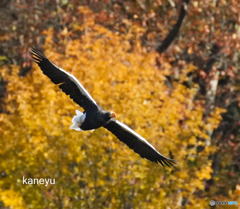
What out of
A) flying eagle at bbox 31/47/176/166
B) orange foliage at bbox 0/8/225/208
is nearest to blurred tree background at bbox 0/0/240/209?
orange foliage at bbox 0/8/225/208

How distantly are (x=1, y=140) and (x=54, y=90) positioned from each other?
64.3 inches

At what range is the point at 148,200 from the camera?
11.3 meters

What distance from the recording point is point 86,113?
870 cm

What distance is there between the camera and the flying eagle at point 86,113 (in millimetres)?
8509

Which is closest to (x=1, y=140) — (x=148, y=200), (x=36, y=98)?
(x=36, y=98)

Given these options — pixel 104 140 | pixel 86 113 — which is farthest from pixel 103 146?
pixel 86 113

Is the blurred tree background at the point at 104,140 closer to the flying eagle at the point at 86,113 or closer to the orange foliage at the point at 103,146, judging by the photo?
the orange foliage at the point at 103,146

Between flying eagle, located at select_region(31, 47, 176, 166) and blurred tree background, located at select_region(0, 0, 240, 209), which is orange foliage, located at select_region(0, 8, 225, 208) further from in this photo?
flying eagle, located at select_region(31, 47, 176, 166)

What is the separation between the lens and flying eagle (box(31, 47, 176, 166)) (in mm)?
8509

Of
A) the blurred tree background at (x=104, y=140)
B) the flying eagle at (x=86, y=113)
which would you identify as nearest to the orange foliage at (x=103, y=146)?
the blurred tree background at (x=104, y=140)

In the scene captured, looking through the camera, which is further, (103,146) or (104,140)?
(103,146)

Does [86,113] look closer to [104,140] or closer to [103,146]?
[104,140]

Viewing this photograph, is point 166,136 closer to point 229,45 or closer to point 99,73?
point 99,73

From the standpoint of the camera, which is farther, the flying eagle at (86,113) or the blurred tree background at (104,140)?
the blurred tree background at (104,140)
